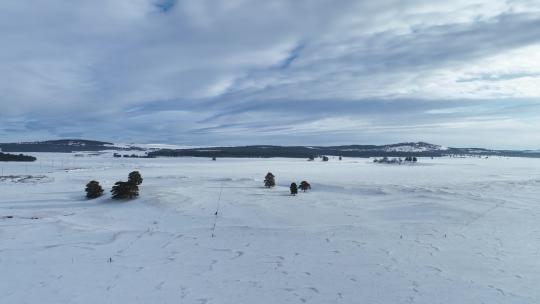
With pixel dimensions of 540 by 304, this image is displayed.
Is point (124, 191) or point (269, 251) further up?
point (124, 191)

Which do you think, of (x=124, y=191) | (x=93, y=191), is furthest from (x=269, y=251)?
(x=93, y=191)

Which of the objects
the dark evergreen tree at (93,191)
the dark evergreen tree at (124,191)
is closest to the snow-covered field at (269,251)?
the dark evergreen tree at (124,191)

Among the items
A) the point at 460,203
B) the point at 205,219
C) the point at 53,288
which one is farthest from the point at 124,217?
the point at 460,203

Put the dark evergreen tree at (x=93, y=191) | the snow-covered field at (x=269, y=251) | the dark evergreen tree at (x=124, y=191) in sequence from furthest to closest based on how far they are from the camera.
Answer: the dark evergreen tree at (x=93, y=191), the dark evergreen tree at (x=124, y=191), the snow-covered field at (x=269, y=251)

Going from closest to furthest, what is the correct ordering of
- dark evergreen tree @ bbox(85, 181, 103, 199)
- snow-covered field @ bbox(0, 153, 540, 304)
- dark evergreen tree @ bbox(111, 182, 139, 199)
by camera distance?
snow-covered field @ bbox(0, 153, 540, 304) < dark evergreen tree @ bbox(111, 182, 139, 199) < dark evergreen tree @ bbox(85, 181, 103, 199)

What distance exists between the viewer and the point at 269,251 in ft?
61.7

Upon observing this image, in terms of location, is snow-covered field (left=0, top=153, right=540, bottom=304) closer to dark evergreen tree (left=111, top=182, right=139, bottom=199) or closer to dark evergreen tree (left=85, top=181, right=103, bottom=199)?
dark evergreen tree (left=111, top=182, right=139, bottom=199)

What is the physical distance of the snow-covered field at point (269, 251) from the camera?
13.4 metres

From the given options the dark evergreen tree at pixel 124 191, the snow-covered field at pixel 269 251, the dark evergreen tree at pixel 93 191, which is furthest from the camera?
the dark evergreen tree at pixel 93 191

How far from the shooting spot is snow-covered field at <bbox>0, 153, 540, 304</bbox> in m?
13.4

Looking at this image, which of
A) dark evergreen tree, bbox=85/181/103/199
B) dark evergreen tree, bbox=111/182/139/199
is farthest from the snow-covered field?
dark evergreen tree, bbox=85/181/103/199

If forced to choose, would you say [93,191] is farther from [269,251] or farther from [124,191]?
[269,251]

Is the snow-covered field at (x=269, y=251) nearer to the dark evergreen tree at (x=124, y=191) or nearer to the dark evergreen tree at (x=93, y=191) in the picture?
the dark evergreen tree at (x=124, y=191)

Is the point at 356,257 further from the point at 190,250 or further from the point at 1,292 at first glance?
the point at 1,292
